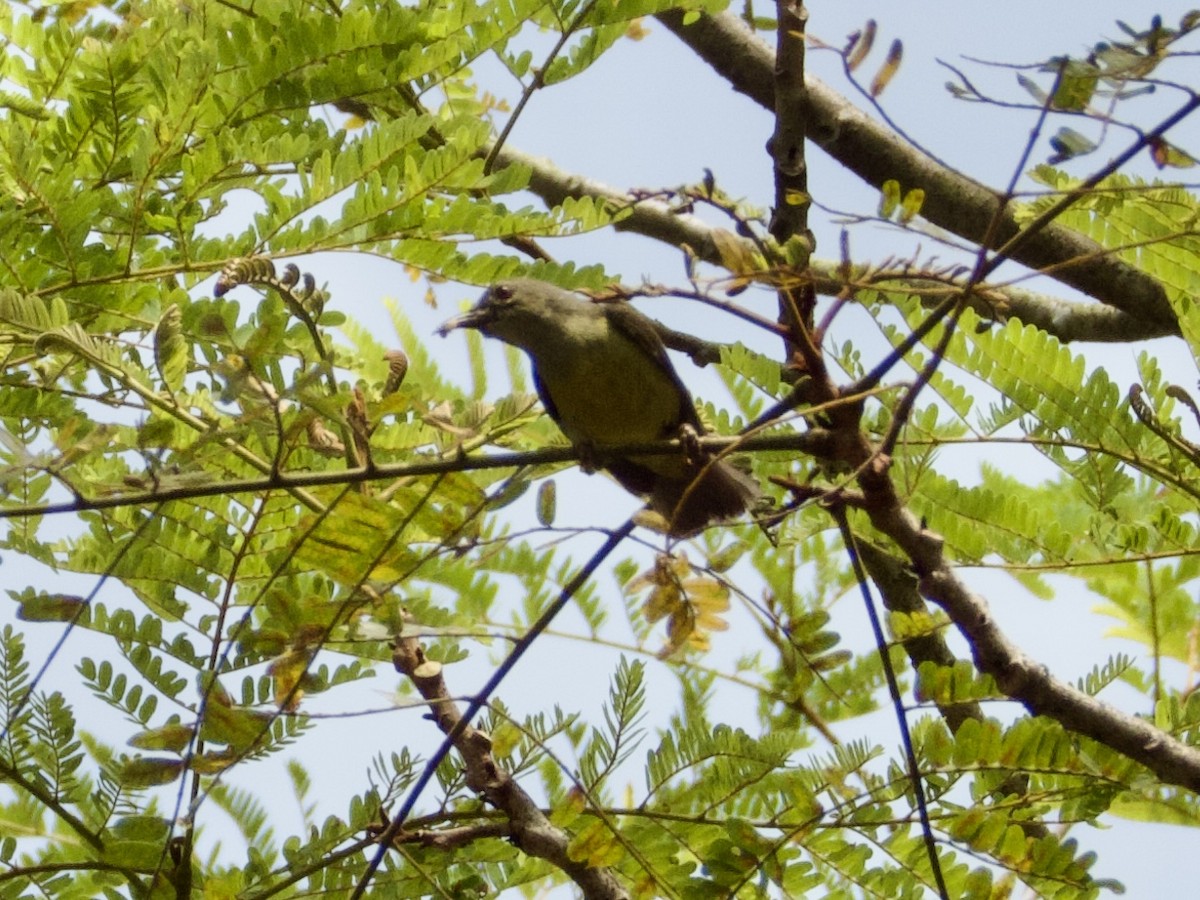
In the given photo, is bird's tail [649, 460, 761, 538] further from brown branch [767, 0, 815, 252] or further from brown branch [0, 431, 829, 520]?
brown branch [0, 431, 829, 520]

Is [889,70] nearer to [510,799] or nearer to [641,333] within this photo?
[510,799]

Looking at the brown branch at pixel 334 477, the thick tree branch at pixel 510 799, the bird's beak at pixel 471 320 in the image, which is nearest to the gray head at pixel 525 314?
the bird's beak at pixel 471 320

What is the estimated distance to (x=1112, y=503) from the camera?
3029mm

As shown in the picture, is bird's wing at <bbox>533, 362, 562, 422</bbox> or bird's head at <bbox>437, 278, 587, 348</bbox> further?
bird's wing at <bbox>533, 362, 562, 422</bbox>

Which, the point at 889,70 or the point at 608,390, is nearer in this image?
the point at 889,70

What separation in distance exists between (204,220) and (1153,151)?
1.95m

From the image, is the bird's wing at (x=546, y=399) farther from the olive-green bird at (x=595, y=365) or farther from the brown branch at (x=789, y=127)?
the brown branch at (x=789, y=127)

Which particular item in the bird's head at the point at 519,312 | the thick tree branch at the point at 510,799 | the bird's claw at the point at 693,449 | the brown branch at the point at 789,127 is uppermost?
the bird's head at the point at 519,312

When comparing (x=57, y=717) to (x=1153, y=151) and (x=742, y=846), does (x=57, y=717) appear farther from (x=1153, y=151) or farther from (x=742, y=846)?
(x=1153, y=151)

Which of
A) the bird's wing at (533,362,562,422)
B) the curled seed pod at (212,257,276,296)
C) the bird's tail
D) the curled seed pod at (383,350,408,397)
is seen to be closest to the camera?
the curled seed pod at (212,257,276,296)

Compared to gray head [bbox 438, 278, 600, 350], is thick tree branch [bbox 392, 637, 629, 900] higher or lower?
lower

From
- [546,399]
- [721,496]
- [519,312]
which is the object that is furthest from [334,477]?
[546,399]

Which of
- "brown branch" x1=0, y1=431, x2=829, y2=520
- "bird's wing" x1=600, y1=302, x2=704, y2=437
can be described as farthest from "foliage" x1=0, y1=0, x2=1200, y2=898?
"bird's wing" x1=600, y1=302, x2=704, y2=437

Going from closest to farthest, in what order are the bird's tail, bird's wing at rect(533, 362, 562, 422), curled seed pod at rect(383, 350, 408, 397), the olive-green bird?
curled seed pod at rect(383, 350, 408, 397) < the bird's tail < the olive-green bird < bird's wing at rect(533, 362, 562, 422)
